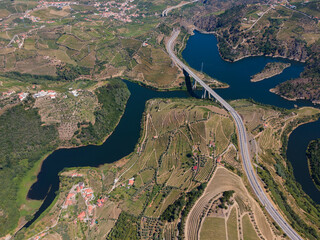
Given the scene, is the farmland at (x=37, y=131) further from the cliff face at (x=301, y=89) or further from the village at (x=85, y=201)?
the cliff face at (x=301, y=89)

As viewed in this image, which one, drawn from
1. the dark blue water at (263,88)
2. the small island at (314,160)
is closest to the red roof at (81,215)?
the dark blue water at (263,88)

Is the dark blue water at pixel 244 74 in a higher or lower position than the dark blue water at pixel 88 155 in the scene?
higher

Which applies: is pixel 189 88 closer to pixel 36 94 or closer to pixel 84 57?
pixel 84 57

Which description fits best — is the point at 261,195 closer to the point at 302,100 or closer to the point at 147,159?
the point at 147,159

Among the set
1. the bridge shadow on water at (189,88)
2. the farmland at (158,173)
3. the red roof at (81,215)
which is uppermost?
the bridge shadow on water at (189,88)

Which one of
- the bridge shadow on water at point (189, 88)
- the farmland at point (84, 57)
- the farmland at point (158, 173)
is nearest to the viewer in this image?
the farmland at point (158, 173)

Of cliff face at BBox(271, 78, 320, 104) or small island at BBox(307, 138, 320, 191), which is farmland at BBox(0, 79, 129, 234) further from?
cliff face at BBox(271, 78, 320, 104)

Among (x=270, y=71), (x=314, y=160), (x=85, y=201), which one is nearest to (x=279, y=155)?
(x=314, y=160)
